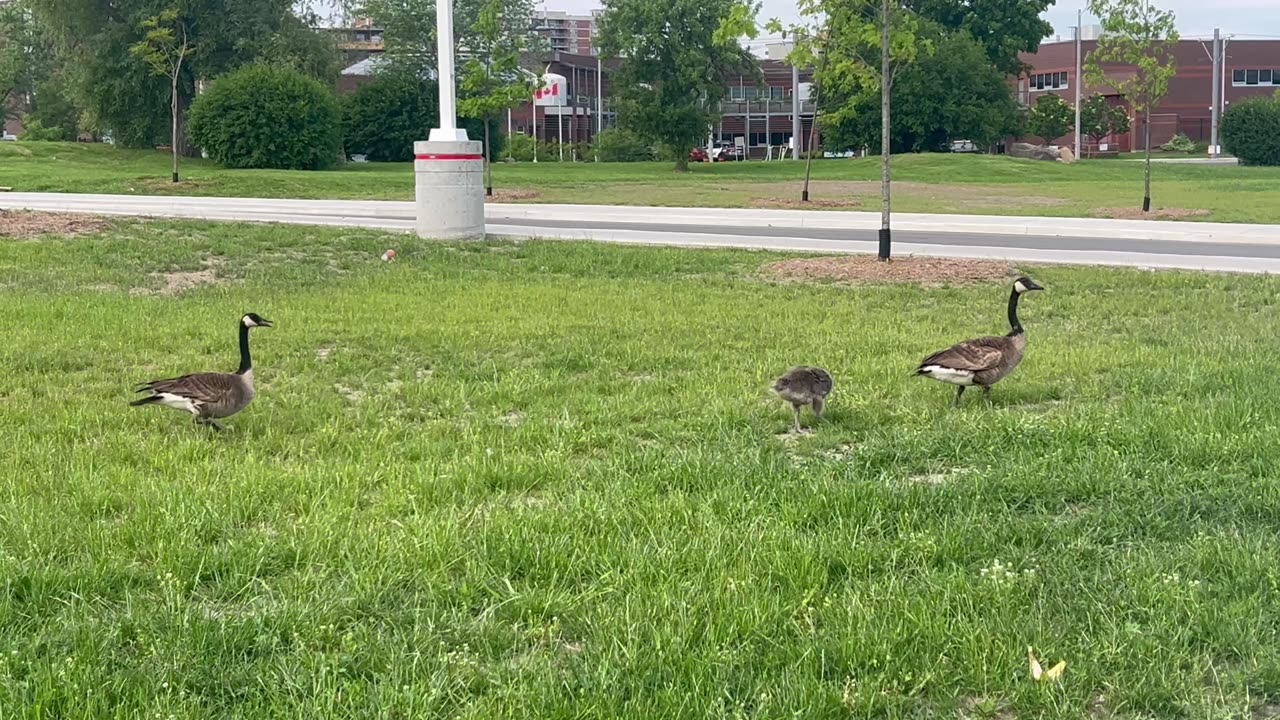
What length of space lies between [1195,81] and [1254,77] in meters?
5.68

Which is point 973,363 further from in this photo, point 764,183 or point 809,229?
point 764,183

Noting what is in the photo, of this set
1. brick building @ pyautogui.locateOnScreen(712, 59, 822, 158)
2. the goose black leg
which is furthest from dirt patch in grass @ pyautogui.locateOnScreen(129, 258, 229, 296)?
brick building @ pyautogui.locateOnScreen(712, 59, 822, 158)

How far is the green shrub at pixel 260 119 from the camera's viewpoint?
4538 centimetres

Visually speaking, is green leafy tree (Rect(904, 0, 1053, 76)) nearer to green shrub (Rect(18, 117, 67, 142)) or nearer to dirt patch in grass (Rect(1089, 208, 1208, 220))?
dirt patch in grass (Rect(1089, 208, 1208, 220))

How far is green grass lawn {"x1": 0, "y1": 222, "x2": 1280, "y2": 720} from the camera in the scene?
373 centimetres

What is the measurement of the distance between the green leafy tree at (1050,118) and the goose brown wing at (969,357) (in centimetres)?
7259

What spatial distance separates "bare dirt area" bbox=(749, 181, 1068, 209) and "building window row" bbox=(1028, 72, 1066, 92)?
61.4 metres

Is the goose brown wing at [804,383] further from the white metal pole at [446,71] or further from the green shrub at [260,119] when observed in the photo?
the green shrub at [260,119]

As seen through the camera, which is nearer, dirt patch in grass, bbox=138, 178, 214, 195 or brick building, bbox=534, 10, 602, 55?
dirt patch in grass, bbox=138, 178, 214, 195

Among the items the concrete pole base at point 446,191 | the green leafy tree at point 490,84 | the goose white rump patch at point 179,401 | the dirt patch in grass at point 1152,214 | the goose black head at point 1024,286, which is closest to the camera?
the goose white rump patch at point 179,401

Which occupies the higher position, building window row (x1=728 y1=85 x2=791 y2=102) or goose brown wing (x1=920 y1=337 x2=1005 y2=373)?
building window row (x1=728 y1=85 x2=791 y2=102)

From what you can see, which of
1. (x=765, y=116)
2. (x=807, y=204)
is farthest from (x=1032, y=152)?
(x=765, y=116)

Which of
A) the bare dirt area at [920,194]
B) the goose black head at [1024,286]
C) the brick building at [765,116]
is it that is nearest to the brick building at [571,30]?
the brick building at [765,116]

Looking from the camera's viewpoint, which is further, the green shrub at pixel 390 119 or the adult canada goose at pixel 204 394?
the green shrub at pixel 390 119
